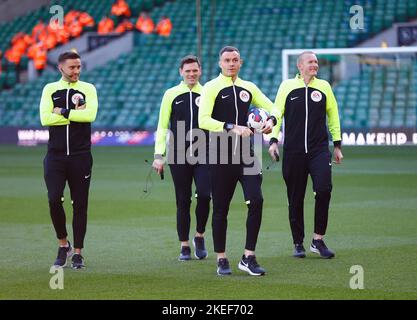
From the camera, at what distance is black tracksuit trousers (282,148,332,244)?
11.9m

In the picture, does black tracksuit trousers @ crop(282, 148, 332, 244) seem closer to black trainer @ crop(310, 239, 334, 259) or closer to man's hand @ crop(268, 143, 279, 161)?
black trainer @ crop(310, 239, 334, 259)

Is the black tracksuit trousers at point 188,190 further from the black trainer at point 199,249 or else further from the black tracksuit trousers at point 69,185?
the black tracksuit trousers at point 69,185

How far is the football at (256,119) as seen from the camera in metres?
10.7

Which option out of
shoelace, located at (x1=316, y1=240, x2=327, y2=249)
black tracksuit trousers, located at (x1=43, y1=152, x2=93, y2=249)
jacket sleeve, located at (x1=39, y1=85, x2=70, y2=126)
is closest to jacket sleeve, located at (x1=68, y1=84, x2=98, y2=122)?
jacket sleeve, located at (x1=39, y1=85, x2=70, y2=126)

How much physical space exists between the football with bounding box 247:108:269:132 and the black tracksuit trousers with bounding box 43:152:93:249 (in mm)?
1793

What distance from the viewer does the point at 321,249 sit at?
11.8m

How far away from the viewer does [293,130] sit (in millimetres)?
Result: 12016

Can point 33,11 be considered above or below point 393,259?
above

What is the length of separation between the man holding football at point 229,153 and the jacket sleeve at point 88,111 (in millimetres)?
1196

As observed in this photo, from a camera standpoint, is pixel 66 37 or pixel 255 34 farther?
pixel 66 37

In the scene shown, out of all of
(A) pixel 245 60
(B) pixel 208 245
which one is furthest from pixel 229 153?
(A) pixel 245 60

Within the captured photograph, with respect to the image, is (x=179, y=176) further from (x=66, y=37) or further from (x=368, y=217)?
(x=66, y=37)

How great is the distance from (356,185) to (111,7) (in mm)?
27886
